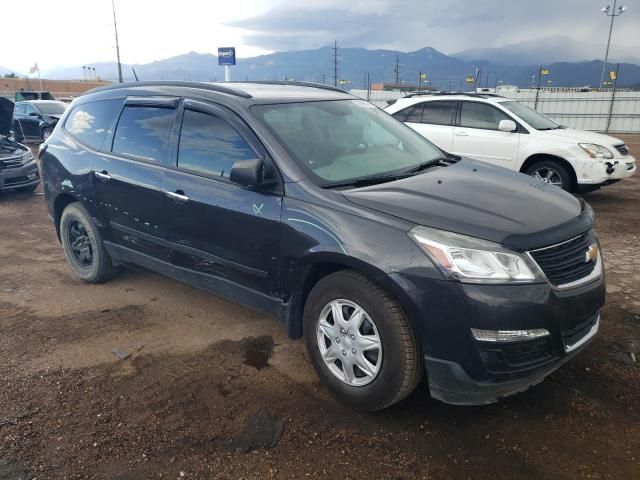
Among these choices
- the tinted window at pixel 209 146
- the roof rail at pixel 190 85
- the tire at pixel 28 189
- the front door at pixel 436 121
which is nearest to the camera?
the tinted window at pixel 209 146

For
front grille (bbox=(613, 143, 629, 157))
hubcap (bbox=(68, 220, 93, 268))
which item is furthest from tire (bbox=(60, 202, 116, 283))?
front grille (bbox=(613, 143, 629, 157))

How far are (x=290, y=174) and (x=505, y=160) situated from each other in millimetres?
6130

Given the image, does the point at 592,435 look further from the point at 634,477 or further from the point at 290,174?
the point at 290,174

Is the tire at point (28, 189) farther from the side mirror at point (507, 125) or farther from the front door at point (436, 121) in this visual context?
the side mirror at point (507, 125)

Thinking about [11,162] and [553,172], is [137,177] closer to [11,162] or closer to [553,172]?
[553,172]

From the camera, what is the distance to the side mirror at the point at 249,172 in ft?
9.77

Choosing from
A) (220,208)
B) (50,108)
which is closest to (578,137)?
(220,208)

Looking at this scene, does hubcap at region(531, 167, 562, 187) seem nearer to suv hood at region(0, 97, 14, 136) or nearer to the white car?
the white car

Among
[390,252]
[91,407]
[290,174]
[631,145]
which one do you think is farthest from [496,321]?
[631,145]

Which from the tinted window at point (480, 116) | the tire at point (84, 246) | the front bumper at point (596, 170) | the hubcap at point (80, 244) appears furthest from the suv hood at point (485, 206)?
the tinted window at point (480, 116)

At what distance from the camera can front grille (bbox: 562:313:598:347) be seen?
2594mm

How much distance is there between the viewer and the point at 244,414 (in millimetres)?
2934

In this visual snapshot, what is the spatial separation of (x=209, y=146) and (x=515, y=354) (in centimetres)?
237

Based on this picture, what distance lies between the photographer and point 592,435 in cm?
267
